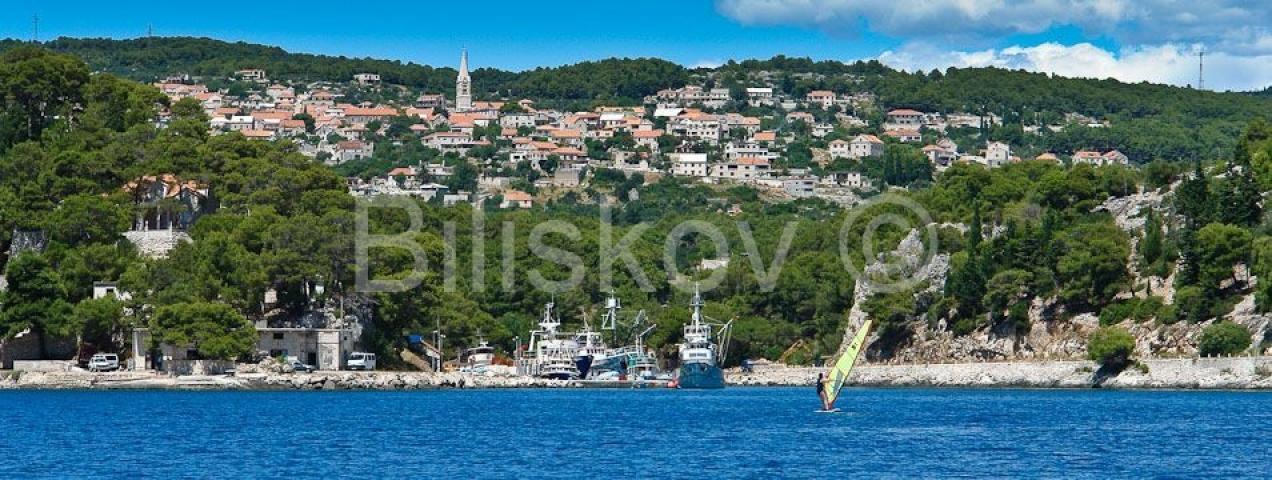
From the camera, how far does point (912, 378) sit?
7825 cm

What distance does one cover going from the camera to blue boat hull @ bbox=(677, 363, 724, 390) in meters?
80.6

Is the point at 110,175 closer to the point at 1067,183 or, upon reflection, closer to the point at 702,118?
the point at 1067,183

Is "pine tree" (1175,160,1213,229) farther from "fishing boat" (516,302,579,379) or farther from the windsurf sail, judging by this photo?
"fishing boat" (516,302,579,379)

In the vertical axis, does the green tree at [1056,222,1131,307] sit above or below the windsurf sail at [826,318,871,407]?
above

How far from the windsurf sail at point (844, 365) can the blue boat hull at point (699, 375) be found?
74.4ft

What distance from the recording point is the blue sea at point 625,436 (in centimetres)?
3850

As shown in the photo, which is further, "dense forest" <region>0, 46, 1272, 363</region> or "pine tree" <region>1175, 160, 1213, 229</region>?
"pine tree" <region>1175, 160, 1213, 229</region>

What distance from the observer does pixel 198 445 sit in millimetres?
43500

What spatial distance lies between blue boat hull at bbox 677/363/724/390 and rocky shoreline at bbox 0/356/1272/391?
149 inches

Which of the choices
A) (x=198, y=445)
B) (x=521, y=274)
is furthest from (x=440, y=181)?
(x=198, y=445)

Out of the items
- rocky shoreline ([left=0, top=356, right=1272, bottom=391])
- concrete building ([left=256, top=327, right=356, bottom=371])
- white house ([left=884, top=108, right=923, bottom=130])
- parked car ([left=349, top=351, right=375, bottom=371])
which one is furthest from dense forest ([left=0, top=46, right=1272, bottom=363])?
white house ([left=884, top=108, right=923, bottom=130])

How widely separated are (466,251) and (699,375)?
1425 centimetres

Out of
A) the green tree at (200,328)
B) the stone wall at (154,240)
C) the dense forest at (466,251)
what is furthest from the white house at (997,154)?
the green tree at (200,328)

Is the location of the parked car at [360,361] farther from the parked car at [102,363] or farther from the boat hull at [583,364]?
the boat hull at [583,364]
